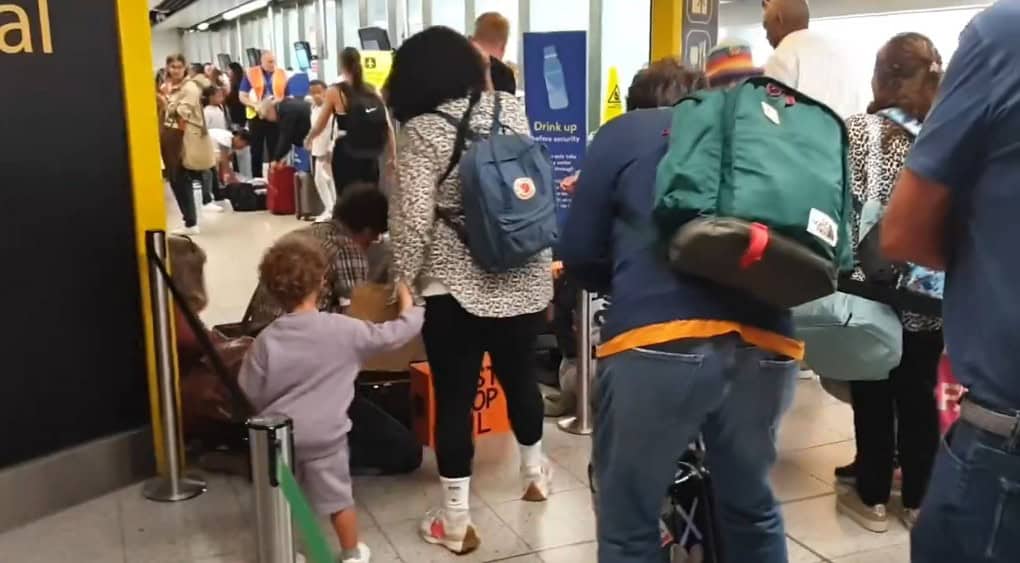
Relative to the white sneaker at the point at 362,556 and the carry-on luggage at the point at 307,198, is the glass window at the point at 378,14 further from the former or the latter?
the white sneaker at the point at 362,556

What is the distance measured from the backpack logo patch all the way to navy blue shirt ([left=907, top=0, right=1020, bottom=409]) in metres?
1.39

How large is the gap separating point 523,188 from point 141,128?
1.48 meters

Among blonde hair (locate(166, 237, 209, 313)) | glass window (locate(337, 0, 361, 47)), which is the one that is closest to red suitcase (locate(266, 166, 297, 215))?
glass window (locate(337, 0, 361, 47))

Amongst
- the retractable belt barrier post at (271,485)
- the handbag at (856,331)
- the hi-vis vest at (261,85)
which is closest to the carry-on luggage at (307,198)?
the hi-vis vest at (261,85)

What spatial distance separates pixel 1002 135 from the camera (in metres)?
1.26

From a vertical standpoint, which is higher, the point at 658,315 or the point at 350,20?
the point at 350,20

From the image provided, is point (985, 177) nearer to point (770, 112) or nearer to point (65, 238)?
point (770, 112)

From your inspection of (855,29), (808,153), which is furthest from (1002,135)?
(855,29)

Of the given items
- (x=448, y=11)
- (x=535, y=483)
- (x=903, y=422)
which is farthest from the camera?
(x=448, y=11)

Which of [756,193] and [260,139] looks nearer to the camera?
[756,193]

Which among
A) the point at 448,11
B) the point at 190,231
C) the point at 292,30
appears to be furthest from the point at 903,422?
the point at 292,30

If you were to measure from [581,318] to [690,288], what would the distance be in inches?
81.8

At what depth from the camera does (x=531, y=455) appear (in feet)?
10.5

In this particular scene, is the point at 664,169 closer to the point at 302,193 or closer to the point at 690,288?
the point at 690,288
